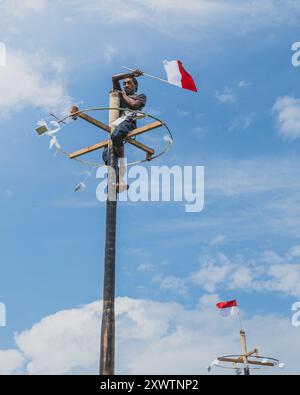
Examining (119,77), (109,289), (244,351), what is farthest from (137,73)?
(244,351)

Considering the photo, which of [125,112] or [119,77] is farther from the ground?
[119,77]

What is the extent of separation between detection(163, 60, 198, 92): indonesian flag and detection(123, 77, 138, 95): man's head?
0.92m

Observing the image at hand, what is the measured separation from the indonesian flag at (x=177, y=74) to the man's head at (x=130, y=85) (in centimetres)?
92

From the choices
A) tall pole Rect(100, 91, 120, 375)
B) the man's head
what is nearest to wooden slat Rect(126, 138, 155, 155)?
tall pole Rect(100, 91, 120, 375)

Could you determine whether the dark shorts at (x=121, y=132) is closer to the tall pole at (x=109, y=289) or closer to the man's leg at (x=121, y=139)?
the man's leg at (x=121, y=139)

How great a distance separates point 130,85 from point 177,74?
1.25m

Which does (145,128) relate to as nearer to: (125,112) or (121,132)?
Result: (121,132)

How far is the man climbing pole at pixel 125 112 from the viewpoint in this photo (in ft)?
40.3

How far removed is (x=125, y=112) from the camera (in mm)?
12883

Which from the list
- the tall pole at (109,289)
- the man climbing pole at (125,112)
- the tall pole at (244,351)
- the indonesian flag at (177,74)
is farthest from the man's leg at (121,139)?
the tall pole at (244,351)

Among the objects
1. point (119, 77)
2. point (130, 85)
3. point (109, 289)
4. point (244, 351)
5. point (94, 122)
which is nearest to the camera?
point (109, 289)

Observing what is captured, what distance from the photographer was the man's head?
1358 cm
